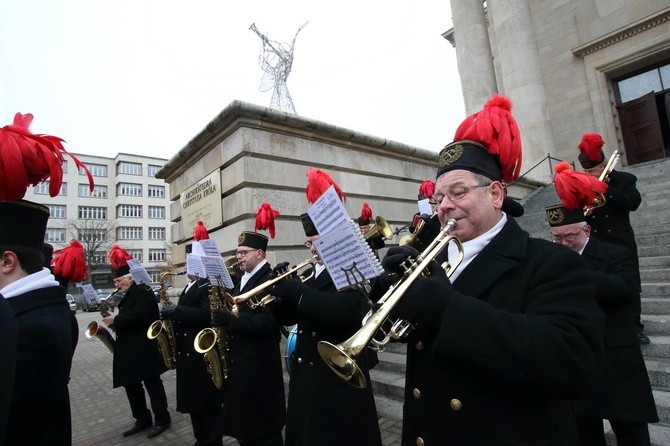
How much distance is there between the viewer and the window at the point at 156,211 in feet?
221

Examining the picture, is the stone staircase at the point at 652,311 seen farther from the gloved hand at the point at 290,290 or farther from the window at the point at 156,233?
the window at the point at 156,233

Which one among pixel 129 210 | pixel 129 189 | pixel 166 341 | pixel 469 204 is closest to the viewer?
pixel 469 204

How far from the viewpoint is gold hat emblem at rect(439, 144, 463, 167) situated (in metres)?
2.06

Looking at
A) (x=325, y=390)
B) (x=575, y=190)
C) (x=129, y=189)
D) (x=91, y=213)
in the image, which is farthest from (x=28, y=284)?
(x=129, y=189)

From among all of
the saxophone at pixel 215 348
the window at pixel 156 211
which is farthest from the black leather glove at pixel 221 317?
the window at pixel 156 211

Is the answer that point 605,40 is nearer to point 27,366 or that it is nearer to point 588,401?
point 588,401

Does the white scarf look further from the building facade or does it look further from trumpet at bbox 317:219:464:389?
the building facade

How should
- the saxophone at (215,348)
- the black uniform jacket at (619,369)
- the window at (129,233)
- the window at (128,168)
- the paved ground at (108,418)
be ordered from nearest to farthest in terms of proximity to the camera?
the black uniform jacket at (619,369) → the saxophone at (215,348) → the paved ground at (108,418) → the window at (129,233) → the window at (128,168)

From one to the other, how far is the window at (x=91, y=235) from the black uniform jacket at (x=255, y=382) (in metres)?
52.7

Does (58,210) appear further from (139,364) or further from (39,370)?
(39,370)

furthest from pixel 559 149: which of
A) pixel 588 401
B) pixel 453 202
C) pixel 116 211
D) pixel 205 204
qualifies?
pixel 116 211

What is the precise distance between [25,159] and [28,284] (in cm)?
78

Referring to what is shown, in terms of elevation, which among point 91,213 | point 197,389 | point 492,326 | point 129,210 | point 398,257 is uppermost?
point 129,210

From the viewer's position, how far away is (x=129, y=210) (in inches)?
2571
